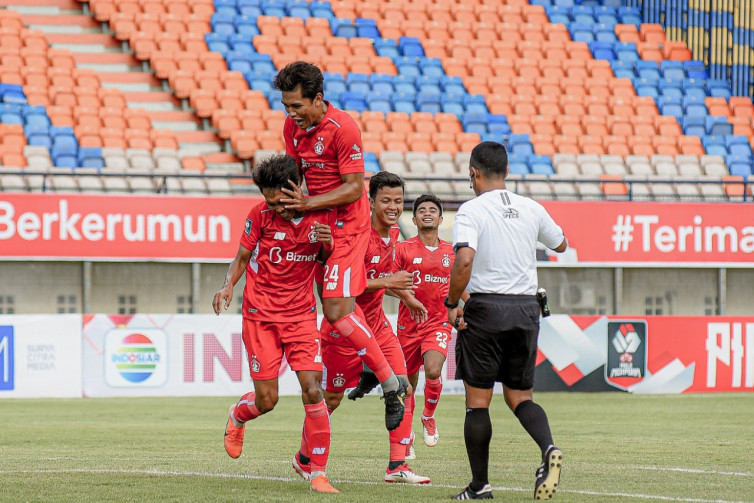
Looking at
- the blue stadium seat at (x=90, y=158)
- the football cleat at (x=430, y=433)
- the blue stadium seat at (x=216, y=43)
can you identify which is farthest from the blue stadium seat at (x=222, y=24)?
the football cleat at (x=430, y=433)

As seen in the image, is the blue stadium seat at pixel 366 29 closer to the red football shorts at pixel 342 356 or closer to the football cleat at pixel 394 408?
the red football shorts at pixel 342 356

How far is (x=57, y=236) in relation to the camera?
17281mm

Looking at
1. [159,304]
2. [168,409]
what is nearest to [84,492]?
[168,409]

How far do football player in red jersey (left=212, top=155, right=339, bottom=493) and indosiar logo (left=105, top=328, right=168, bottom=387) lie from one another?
32.3ft

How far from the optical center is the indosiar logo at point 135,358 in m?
16.5

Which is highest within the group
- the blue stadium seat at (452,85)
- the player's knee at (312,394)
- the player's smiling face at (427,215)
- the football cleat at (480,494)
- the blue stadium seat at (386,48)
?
the blue stadium seat at (386,48)

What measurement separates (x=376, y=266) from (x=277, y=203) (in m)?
2.13

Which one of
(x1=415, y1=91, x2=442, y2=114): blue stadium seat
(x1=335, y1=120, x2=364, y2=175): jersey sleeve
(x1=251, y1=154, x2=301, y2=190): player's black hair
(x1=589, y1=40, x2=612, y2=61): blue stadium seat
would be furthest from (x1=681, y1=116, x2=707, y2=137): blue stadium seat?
(x1=251, y1=154, x2=301, y2=190): player's black hair

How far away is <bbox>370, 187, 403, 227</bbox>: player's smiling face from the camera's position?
28.1 ft

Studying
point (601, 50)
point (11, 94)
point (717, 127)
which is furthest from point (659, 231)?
point (11, 94)

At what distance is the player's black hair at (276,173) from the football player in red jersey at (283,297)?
0.01m

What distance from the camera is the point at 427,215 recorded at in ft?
31.0

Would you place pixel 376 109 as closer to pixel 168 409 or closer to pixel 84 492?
pixel 168 409

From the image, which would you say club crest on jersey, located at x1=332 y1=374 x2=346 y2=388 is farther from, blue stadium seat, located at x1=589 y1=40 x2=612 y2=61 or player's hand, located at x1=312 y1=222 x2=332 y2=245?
blue stadium seat, located at x1=589 y1=40 x2=612 y2=61
